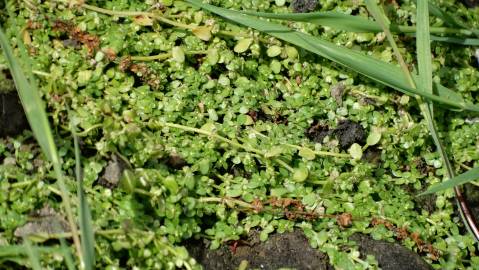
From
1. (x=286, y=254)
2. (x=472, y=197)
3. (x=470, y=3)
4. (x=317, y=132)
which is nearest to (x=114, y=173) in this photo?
→ (x=286, y=254)

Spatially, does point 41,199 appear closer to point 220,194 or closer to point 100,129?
point 100,129

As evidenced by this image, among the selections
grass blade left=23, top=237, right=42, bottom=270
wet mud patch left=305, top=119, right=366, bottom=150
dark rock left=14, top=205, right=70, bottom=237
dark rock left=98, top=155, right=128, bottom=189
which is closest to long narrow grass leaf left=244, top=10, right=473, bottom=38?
wet mud patch left=305, top=119, right=366, bottom=150

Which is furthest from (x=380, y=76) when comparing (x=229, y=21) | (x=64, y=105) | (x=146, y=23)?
(x=64, y=105)

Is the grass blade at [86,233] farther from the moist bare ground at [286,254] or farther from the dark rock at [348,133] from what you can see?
the dark rock at [348,133]

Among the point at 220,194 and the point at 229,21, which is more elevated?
the point at 229,21

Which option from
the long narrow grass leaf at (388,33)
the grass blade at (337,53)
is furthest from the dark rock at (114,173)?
the long narrow grass leaf at (388,33)

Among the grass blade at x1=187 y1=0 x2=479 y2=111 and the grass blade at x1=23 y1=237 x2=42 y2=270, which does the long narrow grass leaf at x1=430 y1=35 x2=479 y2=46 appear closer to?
the grass blade at x1=187 y1=0 x2=479 y2=111

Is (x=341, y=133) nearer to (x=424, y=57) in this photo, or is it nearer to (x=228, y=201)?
(x=424, y=57)
